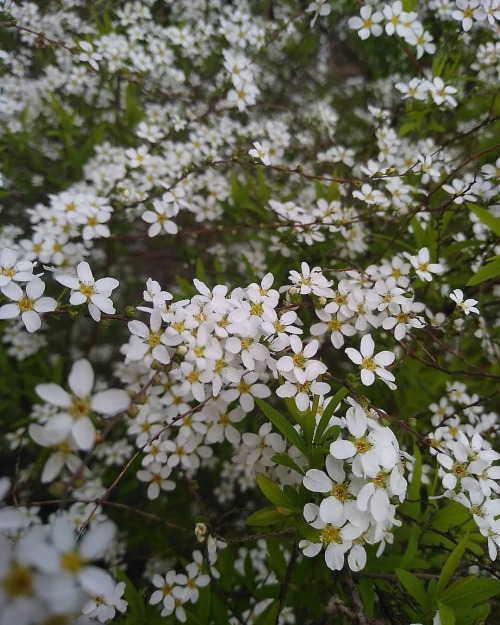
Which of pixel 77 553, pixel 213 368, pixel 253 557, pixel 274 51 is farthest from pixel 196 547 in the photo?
pixel 274 51

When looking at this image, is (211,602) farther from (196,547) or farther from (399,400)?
(399,400)

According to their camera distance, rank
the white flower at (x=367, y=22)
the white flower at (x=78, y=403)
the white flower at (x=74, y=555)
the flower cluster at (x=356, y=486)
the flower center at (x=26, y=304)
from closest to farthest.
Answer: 1. the white flower at (x=74, y=555)
2. the white flower at (x=78, y=403)
3. the flower cluster at (x=356, y=486)
4. the flower center at (x=26, y=304)
5. the white flower at (x=367, y=22)

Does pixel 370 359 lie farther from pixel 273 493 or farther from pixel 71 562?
pixel 71 562

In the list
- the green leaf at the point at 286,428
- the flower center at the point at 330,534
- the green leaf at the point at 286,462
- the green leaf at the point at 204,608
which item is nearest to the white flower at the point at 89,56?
the green leaf at the point at 286,428

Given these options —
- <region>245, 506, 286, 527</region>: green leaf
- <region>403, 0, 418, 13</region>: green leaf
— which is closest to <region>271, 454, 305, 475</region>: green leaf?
<region>245, 506, 286, 527</region>: green leaf

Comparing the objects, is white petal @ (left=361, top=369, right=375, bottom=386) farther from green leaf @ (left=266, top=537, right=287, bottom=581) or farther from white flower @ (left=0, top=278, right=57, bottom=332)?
white flower @ (left=0, top=278, right=57, bottom=332)

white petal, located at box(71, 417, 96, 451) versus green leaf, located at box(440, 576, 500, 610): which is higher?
white petal, located at box(71, 417, 96, 451)

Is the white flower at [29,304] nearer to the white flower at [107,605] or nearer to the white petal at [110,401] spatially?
the white petal at [110,401]
